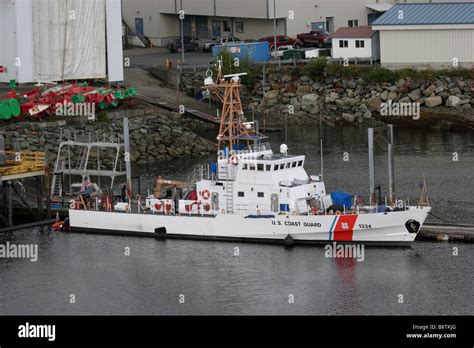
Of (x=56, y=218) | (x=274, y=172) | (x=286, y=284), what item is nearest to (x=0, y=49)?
(x=56, y=218)

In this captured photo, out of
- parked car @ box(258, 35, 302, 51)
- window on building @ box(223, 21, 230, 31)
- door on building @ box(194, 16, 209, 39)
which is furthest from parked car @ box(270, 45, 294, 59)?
door on building @ box(194, 16, 209, 39)

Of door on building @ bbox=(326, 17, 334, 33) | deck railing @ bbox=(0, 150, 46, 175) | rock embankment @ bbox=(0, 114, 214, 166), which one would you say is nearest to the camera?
deck railing @ bbox=(0, 150, 46, 175)

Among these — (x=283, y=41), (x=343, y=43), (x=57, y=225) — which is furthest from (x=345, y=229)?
(x=283, y=41)

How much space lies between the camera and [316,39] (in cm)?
8206

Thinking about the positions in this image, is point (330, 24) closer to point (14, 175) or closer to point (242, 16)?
point (242, 16)

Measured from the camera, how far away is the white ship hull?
158 ft

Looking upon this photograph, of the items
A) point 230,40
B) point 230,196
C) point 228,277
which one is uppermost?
point 230,40

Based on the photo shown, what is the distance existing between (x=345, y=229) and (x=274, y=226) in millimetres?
2307

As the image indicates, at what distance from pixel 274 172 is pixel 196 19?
40438mm

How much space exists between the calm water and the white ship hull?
1.37 ft

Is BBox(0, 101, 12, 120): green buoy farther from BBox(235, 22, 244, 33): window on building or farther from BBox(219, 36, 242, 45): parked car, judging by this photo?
BBox(235, 22, 244, 33): window on building

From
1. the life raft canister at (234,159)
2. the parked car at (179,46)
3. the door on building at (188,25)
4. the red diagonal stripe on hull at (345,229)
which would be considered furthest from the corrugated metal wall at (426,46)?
the red diagonal stripe on hull at (345,229)

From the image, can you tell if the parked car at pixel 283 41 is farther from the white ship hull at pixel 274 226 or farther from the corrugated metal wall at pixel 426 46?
the white ship hull at pixel 274 226

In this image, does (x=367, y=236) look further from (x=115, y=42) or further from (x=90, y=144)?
(x=115, y=42)
